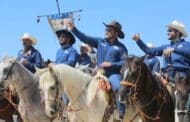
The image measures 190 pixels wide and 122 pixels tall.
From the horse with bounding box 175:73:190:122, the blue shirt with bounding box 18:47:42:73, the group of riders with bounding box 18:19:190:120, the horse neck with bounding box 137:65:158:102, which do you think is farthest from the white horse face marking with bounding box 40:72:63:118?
the blue shirt with bounding box 18:47:42:73

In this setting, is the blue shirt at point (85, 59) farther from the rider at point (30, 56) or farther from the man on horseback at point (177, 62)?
the man on horseback at point (177, 62)

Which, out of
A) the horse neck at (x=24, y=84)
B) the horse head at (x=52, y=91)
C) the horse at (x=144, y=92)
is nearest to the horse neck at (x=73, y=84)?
the horse head at (x=52, y=91)

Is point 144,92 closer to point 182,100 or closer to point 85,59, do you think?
point 182,100

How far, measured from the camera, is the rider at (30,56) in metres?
15.8

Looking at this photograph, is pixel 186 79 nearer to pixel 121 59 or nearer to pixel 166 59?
pixel 166 59

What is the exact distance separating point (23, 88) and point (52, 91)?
5.86 ft

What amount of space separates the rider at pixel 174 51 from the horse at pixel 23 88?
3153 mm

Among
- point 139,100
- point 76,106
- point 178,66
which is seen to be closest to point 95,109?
point 76,106

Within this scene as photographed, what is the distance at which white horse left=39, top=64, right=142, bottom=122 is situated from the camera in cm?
1277

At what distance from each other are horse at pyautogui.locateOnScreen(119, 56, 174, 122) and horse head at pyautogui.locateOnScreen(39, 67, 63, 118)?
5.70ft

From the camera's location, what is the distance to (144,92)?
39.6 ft

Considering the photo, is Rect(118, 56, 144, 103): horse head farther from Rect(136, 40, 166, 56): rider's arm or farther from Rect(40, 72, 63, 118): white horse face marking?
Rect(40, 72, 63, 118): white horse face marking

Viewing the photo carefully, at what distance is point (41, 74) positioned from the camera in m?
13.7

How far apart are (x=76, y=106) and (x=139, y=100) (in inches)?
63.2
